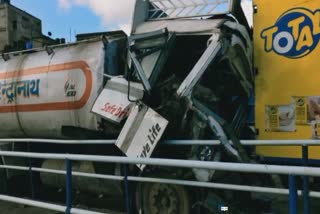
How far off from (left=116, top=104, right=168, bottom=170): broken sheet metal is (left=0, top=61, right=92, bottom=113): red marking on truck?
1314mm

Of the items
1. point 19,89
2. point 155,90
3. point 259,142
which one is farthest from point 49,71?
point 259,142

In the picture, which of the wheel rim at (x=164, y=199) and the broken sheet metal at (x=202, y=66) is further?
the wheel rim at (x=164, y=199)

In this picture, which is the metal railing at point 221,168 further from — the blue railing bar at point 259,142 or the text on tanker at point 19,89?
the text on tanker at point 19,89

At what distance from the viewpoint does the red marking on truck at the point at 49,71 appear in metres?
6.49

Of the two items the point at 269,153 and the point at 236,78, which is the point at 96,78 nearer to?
the point at 236,78

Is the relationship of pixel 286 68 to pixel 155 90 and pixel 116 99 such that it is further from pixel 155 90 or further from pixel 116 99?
pixel 116 99

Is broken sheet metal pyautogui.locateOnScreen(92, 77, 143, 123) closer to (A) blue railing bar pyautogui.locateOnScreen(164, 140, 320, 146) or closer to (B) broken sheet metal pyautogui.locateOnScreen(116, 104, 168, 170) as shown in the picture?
(B) broken sheet metal pyautogui.locateOnScreen(116, 104, 168, 170)

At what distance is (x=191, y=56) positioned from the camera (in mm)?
5859

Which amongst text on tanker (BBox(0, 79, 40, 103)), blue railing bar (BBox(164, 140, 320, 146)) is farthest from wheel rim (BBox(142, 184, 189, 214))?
text on tanker (BBox(0, 79, 40, 103))

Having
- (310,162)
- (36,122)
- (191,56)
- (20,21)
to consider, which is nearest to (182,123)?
(191,56)

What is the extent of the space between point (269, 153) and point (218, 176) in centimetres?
71

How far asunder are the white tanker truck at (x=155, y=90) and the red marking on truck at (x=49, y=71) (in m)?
0.02

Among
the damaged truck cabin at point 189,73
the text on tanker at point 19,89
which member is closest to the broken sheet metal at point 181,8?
the damaged truck cabin at point 189,73

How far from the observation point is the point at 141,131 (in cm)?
515
